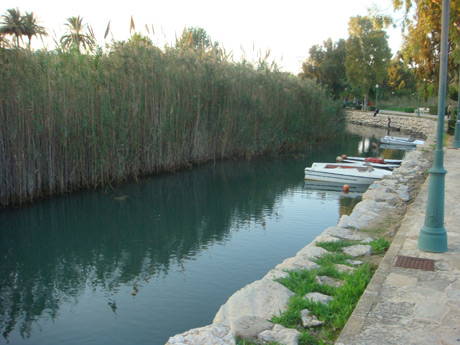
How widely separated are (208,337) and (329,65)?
1844 inches

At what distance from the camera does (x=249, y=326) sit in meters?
3.65

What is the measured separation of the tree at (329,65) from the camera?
1865 inches

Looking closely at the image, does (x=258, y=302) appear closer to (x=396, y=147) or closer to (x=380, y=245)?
(x=380, y=245)

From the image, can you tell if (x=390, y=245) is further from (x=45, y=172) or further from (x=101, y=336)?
(x=45, y=172)

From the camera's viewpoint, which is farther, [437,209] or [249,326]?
[437,209]

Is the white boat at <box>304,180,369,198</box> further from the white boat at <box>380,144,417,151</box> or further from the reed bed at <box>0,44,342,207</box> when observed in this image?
the white boat at <box>380,144,417,151</box>

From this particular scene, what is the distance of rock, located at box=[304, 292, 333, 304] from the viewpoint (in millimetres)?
4100

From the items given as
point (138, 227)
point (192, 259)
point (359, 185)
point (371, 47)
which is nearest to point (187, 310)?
point (192, 259)

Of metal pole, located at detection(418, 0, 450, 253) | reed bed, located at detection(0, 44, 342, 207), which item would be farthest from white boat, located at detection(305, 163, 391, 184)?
metal pole, located at detection(418, 0, 450, 253)

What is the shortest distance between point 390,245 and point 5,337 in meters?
4.70

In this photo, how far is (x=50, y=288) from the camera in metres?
6.38

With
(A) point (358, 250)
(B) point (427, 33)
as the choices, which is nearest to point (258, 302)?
(A) point (358, 250)

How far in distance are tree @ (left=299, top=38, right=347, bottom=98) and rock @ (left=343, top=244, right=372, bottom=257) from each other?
43289 mm

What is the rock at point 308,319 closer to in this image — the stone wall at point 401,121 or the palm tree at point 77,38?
the palm tree at point 77,38
